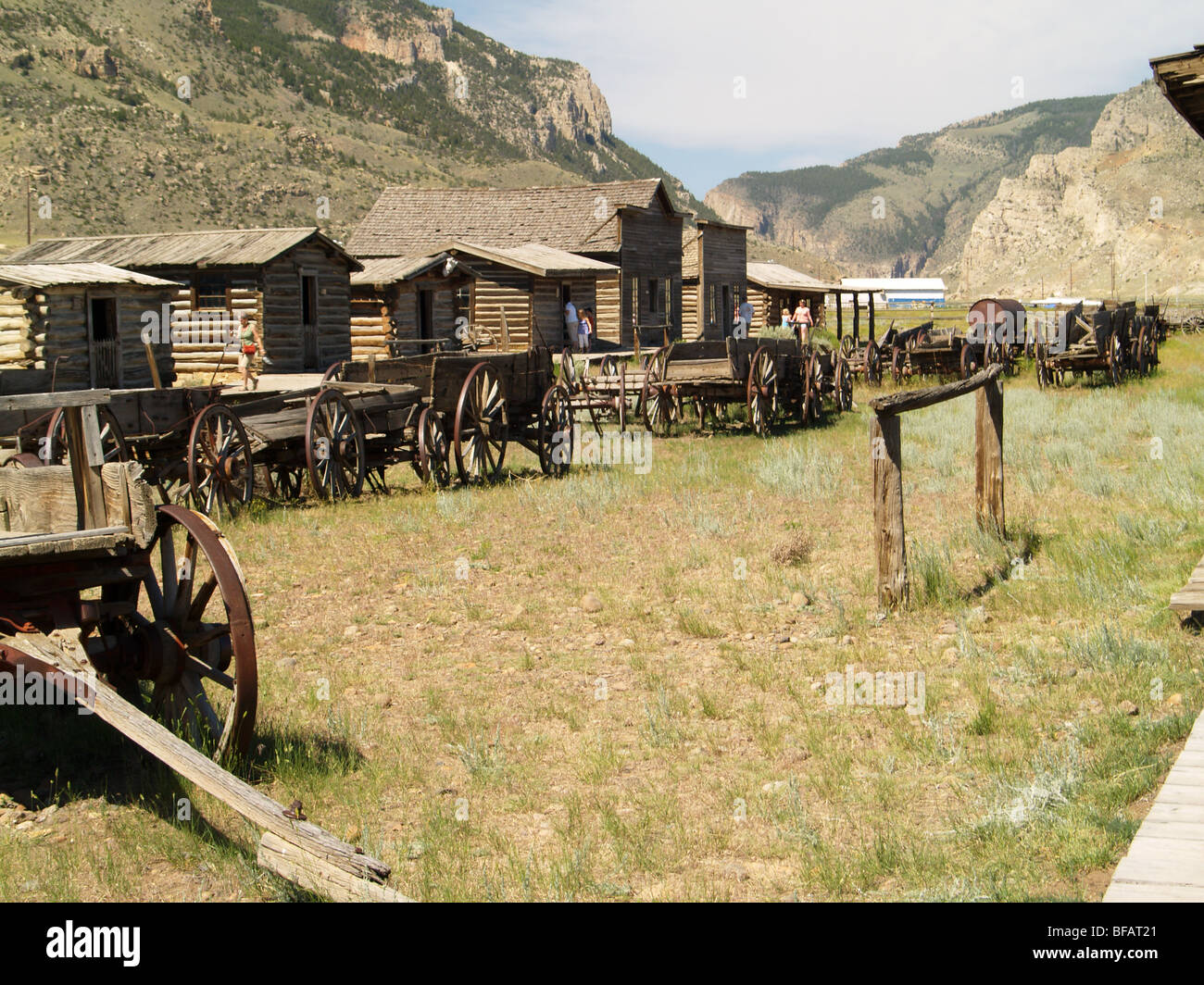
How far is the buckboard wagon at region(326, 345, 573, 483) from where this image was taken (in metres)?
12.5

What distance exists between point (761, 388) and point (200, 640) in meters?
12.7

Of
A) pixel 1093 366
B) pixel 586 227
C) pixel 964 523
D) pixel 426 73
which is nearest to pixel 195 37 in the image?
pixel 426 73

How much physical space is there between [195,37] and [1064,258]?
311 feet

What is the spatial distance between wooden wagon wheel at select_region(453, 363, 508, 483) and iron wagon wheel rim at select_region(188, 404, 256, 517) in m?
2.56

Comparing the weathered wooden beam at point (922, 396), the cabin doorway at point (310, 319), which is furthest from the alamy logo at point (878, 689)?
the cabin doorway at point (310, 319)

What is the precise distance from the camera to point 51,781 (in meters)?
4.80

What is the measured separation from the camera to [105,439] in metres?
10.5

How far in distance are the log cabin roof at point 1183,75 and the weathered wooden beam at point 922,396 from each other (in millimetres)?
2135

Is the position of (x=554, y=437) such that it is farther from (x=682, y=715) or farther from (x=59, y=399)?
(x=59, y=399)

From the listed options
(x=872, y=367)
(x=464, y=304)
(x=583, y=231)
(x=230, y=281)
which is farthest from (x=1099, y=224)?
(x=230, y=281)

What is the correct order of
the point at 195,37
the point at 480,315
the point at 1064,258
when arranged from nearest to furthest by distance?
the point at 480,315 → the point at 195,37 → the point at 1064,258

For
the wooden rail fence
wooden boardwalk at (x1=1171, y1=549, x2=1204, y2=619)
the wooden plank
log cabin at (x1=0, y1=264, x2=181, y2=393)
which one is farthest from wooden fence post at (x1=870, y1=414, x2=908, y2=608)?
log cabin at (x1=0, y1=264, x2=181, y2=393)
